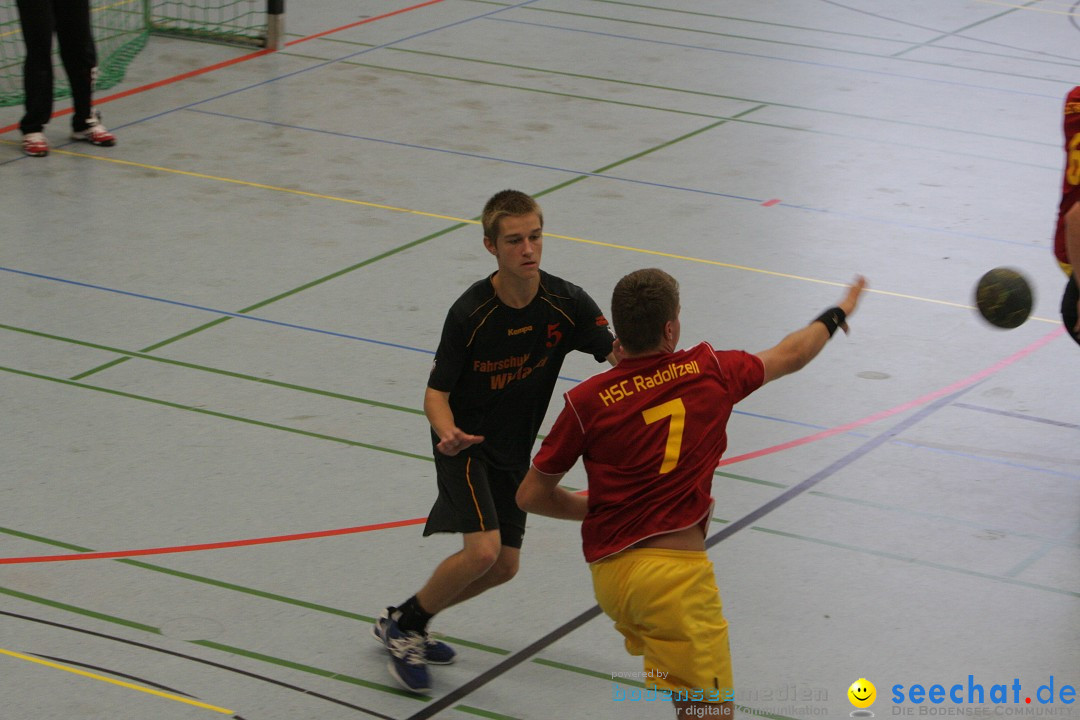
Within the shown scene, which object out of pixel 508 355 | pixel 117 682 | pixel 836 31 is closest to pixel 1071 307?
pixel 508 355

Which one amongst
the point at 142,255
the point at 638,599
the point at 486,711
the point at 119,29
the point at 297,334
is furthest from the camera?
the point at 119,29

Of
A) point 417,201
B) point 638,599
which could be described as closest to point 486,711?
point 638,599

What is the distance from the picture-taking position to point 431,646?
14.5 ft

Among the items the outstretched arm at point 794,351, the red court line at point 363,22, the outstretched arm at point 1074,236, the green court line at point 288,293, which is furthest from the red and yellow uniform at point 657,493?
the red court line at point 363,22

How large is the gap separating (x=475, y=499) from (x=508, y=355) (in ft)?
1.49

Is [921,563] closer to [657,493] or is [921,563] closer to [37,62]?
[657,493]

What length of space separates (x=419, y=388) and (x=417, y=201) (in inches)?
110

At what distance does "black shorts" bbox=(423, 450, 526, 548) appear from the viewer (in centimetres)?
422

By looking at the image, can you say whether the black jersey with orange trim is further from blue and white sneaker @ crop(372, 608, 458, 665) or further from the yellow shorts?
the yellow shorts

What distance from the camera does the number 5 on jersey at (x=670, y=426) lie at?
143 inches

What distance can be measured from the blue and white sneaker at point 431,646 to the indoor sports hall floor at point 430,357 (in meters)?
0.05

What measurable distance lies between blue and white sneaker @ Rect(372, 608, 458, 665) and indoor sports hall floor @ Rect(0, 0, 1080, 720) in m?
0.05

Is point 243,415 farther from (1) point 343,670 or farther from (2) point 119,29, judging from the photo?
(2) point 119,29

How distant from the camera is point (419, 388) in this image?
6527 mm
